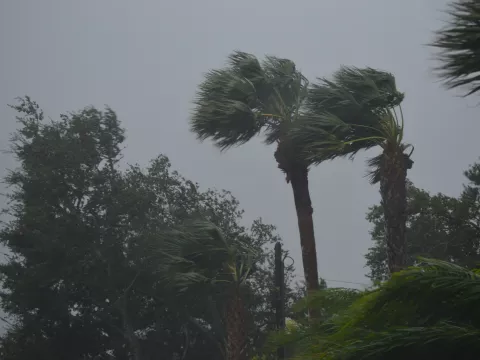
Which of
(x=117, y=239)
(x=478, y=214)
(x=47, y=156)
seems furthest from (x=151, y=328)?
(x=478, y=214)

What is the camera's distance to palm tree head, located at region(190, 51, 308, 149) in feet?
50.5

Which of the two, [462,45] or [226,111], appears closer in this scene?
[462,45]

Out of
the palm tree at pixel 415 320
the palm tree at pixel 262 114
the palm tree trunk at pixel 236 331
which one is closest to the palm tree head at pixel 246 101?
the palm tree at pixel 262 114

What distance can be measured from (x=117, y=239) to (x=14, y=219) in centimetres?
559

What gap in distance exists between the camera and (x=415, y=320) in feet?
16.1

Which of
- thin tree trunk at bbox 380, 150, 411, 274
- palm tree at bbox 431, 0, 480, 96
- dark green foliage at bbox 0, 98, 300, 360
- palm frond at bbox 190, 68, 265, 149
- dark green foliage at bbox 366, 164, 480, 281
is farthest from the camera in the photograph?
dark green foliage at bbox 0, 98, 300, 360

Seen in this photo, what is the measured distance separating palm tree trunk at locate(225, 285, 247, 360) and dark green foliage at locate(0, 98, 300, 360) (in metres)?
13.2

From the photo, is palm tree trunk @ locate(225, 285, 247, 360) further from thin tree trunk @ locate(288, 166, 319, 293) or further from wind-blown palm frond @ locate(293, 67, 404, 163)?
wind-blown palm frond @ locate(293, 67, 404, 163)

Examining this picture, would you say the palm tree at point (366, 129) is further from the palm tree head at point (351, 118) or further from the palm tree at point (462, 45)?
the palm tree at point (462, 45)

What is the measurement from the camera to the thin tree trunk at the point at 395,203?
489 inches

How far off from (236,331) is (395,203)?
19.3 feet

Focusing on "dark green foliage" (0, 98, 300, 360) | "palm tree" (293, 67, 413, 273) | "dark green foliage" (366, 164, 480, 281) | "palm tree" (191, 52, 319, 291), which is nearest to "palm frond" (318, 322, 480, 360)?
"palm tree" (293, 67, 413, 273)

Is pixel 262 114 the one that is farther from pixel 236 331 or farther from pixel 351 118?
pixel 236 331

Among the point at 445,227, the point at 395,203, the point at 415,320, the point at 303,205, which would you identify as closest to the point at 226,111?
the point at 303,205
